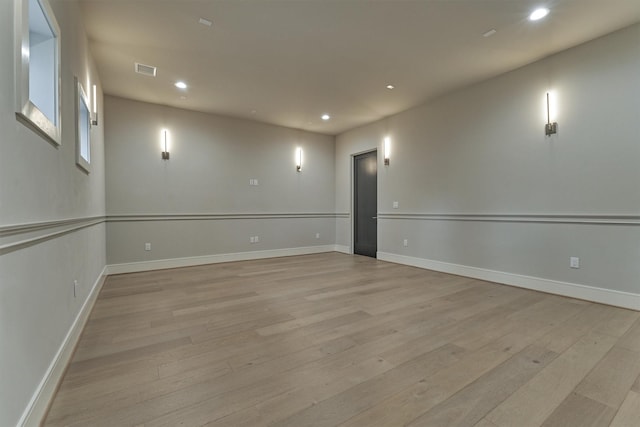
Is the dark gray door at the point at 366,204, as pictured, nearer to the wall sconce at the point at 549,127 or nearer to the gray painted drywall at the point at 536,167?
the gray painted drywall at the point at 536,167

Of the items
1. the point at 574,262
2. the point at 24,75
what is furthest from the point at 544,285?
the point at 24,75

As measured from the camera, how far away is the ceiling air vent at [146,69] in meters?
3.45

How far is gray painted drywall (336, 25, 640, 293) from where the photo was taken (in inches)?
112

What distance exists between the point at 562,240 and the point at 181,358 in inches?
156

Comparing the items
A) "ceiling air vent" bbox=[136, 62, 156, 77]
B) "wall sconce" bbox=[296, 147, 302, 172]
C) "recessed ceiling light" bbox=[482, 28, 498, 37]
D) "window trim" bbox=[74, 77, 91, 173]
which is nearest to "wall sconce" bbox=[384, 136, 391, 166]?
"wall sconce" bbox=[296, 147, 302, 172]

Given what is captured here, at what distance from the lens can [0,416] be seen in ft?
3.28

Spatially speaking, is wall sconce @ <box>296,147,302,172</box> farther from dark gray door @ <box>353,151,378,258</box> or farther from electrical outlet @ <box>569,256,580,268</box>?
electrical outlet @ <box>569,256,580,268</box>

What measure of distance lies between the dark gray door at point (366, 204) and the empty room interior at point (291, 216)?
79mm

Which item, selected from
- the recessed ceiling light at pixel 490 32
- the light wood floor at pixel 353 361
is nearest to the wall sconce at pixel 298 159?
the light wood floor at pixel 353 361

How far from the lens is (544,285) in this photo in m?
3.39

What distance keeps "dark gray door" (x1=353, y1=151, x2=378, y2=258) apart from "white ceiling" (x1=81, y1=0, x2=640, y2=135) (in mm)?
1771

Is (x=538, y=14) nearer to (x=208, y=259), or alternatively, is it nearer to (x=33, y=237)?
(x=33, y=237)

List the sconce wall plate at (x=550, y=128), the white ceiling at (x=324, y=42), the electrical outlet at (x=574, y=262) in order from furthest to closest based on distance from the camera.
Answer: the sconce wall plate at (x=550, y=128), the electrical outlet at (x=574, y=262), the white ceiling at (x=324, y=42)

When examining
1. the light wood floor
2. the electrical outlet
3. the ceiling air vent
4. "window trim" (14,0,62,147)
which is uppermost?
the ceiling air vent
